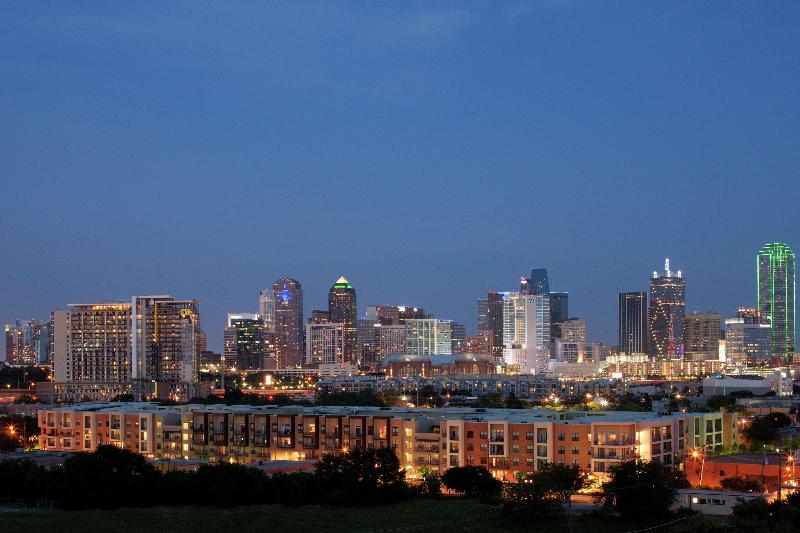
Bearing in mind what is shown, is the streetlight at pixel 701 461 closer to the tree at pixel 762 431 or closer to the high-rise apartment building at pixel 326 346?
the tree at pixel 762 431

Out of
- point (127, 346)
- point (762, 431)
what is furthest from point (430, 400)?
point (127, 346)

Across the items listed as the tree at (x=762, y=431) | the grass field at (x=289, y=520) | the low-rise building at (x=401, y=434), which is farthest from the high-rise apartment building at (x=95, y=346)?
the grass field at (x=289, y=520)

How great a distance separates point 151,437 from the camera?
49.6 m

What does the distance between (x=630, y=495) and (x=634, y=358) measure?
6203 inches

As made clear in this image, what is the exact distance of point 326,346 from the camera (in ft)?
608

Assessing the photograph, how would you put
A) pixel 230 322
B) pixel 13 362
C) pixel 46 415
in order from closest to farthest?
pixel 46 415 → pixel 13 362 → pixel 230 322

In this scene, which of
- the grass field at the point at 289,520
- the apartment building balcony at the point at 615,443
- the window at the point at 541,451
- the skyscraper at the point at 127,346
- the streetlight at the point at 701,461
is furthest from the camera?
the skyscraper at the point at 127,346

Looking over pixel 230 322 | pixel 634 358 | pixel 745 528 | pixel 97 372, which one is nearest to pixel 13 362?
pixel 230 322

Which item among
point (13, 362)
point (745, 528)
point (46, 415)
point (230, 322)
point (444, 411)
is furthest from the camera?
point (230, 322)

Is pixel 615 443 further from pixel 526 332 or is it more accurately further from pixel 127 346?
pixel 526 332

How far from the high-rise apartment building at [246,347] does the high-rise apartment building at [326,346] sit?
24.2 ft

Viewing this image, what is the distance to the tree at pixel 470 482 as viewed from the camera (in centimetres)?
3625

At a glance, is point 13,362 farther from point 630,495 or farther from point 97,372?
point 630,495

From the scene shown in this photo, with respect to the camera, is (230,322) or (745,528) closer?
(745,528)
